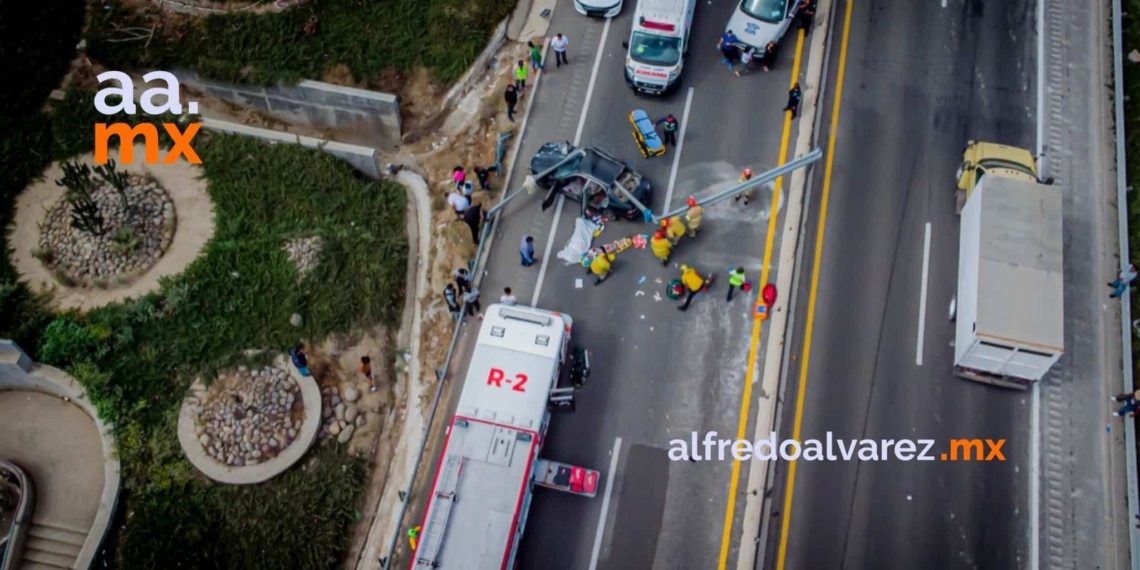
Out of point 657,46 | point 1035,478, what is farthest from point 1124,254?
point 657,46

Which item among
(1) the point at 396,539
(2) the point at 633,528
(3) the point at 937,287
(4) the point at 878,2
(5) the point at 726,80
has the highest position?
(4) the point at 878,2

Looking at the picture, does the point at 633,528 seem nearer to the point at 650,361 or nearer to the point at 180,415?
the point at 650,361

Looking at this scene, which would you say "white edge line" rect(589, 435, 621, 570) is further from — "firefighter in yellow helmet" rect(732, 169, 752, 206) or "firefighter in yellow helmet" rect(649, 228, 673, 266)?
"firefighter in yellow helmet" rect(732, 169, 752, 206)

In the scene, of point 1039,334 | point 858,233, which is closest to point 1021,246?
point 1039,334

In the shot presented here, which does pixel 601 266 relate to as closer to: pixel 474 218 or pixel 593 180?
pixel 593 180

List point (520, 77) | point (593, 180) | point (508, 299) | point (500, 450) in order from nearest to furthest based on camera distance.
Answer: point (500, 450) → point (508, 299) → point (593, 180) → point (520, 77)

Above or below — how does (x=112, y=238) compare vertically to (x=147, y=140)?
below
